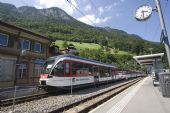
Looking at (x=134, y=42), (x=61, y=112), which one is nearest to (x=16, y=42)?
(x=61, y=112)

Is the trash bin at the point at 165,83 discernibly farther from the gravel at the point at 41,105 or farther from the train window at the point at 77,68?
the train window at the point at 77,68

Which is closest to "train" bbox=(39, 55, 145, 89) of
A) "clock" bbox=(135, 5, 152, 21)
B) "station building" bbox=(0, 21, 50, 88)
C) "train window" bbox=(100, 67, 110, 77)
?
"train window" bbox=(100, 67, 110, 77)

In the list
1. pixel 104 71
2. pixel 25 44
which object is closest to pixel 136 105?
pixel 104 71

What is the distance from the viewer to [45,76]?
49.5ft

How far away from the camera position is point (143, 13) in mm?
10938

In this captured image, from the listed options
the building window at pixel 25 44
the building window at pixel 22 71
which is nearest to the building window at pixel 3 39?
the building window at pixel 25 44

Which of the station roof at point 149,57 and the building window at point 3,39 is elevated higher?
the building window at point 3,39

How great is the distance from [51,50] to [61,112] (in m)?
24.7

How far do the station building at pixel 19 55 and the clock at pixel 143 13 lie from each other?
608 inches

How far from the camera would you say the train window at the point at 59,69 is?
1516 cm

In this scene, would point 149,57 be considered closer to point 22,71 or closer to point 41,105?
point 22,71

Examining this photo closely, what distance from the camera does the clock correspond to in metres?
10.6

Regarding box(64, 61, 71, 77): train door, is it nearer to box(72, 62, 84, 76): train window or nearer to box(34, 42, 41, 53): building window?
box(72, 62, 84, 76): train window

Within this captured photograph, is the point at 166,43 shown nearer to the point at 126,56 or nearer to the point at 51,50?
the point at 51,50
